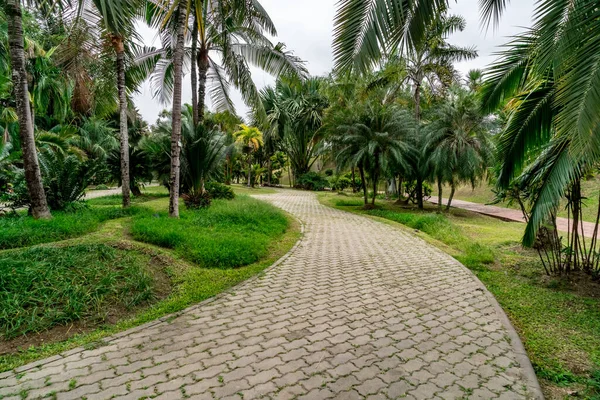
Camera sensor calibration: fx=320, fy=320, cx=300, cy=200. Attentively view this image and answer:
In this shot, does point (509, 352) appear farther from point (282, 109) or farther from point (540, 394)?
point (282, 109)

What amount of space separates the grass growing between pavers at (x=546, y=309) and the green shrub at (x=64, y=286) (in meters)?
4.71

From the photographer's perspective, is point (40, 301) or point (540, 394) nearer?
point (540, 394)

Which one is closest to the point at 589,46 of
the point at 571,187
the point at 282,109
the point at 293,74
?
the point at 571,187

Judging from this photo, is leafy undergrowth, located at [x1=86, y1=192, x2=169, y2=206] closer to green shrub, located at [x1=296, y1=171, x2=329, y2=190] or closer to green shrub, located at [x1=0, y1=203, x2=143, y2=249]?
green shrub, located at [x1=0, y1=203, x2=143, y2=249]

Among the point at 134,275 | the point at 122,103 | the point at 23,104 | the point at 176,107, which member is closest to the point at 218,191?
the point at 122,103

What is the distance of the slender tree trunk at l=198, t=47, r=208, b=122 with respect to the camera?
1210 cm

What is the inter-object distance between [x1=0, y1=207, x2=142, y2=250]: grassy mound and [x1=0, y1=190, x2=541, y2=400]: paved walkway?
4603 millimetres

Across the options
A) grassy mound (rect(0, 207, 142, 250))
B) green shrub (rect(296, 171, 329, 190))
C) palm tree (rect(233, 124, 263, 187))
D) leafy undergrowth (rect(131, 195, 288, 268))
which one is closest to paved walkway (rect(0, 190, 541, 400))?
leafy undergrowth (rect(131, 195, 288, 268))

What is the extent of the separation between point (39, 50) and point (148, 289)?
62.7 ft

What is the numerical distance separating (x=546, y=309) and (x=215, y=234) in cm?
613

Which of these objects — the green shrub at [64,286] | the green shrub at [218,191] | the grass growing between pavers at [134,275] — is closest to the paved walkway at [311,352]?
the grass growing between pavers at [134,275]

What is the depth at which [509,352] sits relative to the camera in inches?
129

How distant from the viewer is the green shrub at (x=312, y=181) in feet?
103

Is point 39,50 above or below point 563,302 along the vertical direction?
above
